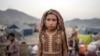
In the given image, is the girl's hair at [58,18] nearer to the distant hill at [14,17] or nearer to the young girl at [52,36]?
the young girl at [52,36]

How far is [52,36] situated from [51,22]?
0.13 m

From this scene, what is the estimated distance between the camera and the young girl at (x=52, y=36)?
187 cm

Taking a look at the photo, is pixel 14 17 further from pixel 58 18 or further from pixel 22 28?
pixel 58 18

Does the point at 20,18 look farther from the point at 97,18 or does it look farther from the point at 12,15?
the point at 97,18

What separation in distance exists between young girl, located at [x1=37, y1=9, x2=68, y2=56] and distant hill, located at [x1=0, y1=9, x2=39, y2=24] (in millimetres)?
2250

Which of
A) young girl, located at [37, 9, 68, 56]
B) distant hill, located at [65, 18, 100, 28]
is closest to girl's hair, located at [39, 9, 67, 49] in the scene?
young girl, located at [37, 9, 68, 56]

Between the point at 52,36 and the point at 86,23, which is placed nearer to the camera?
the point at 52,36

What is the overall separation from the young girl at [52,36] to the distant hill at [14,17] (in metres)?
2.25

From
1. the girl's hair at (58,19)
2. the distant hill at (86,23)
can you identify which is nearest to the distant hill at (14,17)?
the distant hill at (86,23)

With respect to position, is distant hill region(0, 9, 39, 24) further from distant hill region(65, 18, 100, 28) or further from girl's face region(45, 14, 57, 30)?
girl's face region(45, 14, 57, 30)

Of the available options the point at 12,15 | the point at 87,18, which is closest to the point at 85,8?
the point at 87,18

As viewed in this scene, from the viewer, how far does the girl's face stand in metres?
1.86

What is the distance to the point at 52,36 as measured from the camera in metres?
1.90

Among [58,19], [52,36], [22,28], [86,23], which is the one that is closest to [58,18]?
[58,19]
